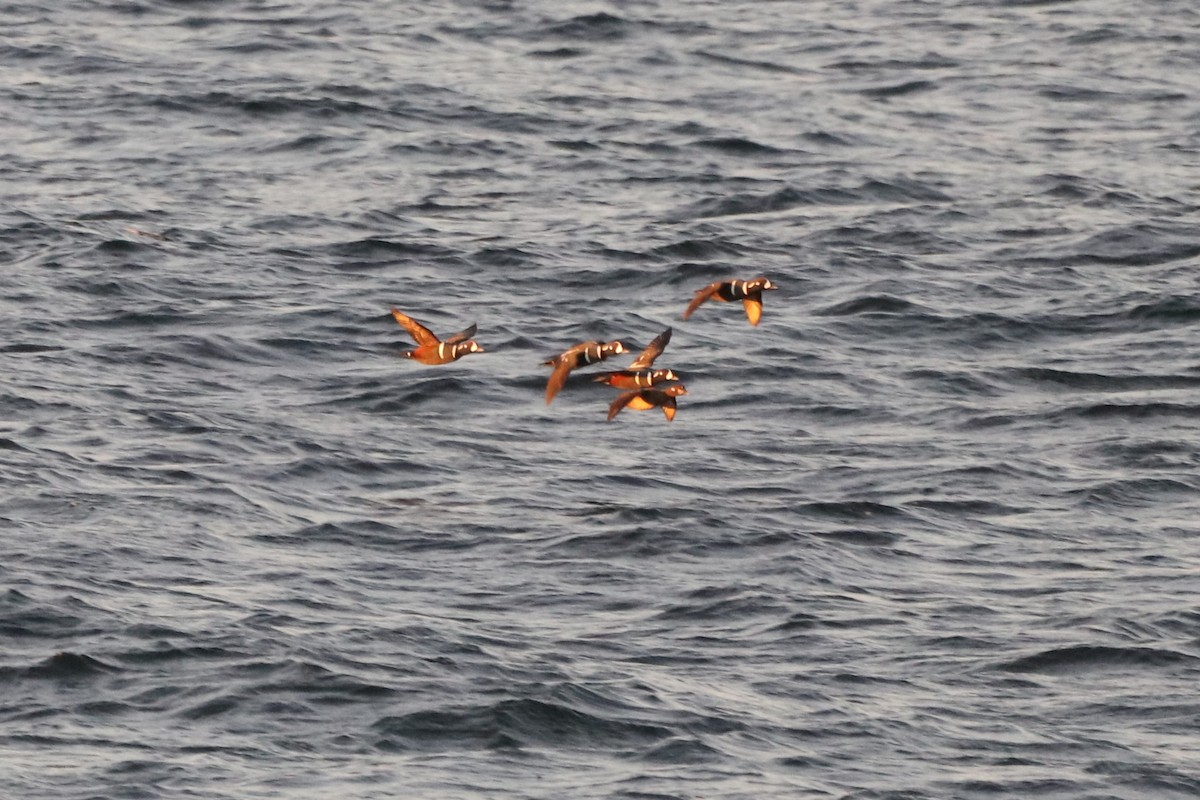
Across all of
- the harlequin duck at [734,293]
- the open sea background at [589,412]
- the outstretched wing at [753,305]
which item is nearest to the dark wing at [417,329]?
the open sea background at [589,412]

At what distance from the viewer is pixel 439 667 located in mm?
20734

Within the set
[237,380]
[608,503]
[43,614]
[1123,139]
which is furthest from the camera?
[1123,139]

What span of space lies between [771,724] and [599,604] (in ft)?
8.70

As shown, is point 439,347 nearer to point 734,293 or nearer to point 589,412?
point 734,293

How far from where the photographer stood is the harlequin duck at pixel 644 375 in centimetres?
2077

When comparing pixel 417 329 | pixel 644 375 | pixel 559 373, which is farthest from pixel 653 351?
pixel 417 329

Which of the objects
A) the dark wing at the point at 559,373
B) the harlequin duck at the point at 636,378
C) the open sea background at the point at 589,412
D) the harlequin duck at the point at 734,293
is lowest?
the open sea background at the point at 589,412

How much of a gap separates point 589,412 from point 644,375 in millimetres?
6117

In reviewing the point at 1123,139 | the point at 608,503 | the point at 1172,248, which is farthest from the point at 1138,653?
the point at 1123,139

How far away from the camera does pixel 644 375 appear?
2088cm

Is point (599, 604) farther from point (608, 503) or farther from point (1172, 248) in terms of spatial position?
point (1172, 248)

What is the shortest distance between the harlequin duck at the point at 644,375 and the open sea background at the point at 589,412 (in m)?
2.05

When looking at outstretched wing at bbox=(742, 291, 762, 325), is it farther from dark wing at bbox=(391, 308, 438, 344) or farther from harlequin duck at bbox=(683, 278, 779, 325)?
dark wing at bbox=(391, 308, 438, 344)

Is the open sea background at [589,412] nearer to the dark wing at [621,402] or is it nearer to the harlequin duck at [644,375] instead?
the dark wing at [621,402]
